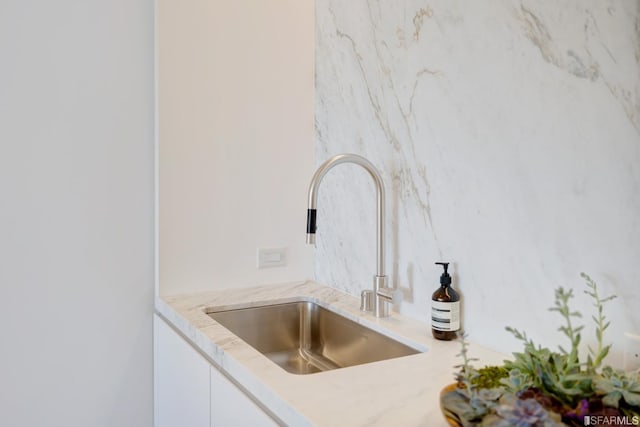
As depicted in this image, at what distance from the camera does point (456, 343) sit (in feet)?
3.98

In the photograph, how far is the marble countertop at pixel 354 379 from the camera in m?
0.86

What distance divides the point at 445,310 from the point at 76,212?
1161mm

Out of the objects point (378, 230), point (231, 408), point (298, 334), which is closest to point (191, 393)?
point (231, 408)

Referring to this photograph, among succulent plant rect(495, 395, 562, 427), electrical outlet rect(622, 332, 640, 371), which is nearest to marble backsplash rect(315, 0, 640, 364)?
electrical outlet rect(622, 332, 640, 371)

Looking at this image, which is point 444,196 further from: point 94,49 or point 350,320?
point 94,49

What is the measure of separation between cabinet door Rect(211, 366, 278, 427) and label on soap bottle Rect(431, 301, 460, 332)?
0.48m

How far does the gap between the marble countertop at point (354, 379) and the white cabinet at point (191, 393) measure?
1.0 inches

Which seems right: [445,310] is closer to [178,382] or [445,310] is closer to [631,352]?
[631,352]

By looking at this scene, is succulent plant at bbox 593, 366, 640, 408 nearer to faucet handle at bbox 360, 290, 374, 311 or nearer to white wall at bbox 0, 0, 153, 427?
faucet handle at bbox 360, 290, 374, 311

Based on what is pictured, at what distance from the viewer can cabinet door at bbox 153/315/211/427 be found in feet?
4.17

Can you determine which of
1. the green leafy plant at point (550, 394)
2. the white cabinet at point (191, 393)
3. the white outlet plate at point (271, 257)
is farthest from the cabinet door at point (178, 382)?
the green leafy plant at point (550, 394)

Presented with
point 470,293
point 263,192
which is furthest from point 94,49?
point 470,293

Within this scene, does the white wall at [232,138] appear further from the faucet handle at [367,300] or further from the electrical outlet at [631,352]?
the electrical outlet at [631,352]

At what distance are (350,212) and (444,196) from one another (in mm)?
460
